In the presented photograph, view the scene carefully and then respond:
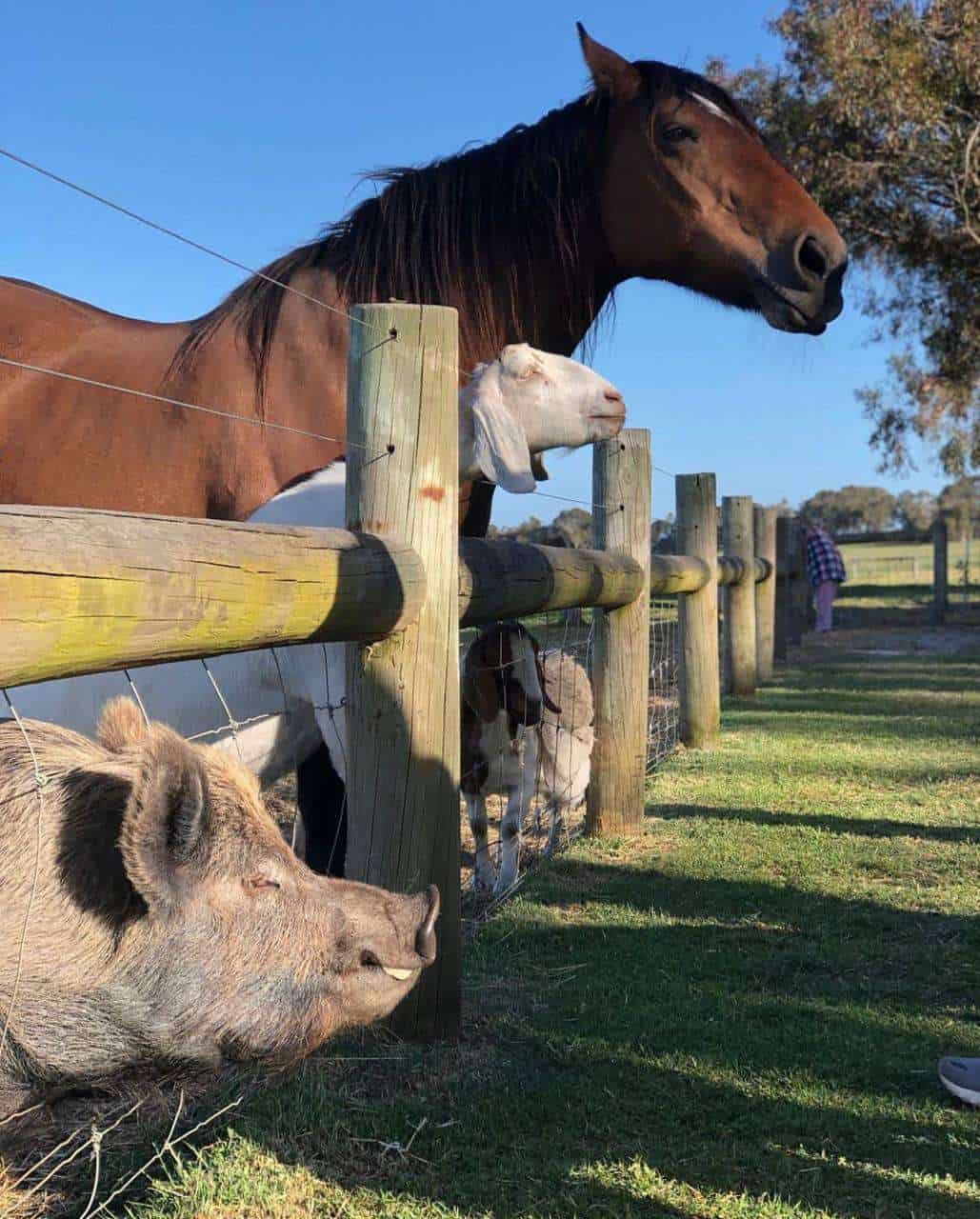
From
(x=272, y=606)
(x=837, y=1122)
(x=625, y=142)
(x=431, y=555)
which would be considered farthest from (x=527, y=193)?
(x=837, y=1122)

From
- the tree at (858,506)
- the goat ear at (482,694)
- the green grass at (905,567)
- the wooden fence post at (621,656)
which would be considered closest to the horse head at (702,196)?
the wooden fence post at (621,656)

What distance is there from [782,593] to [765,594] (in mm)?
2971

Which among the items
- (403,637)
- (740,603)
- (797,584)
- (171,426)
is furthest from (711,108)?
(797,584)

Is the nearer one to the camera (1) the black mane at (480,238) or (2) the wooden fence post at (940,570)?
(1) the black mane at (480,238)

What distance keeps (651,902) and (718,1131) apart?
1.89 metres

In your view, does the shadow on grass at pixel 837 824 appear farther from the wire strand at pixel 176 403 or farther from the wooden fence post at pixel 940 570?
the wooden fence post at pixel 940 570

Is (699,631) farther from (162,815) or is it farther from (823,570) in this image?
(823,570)

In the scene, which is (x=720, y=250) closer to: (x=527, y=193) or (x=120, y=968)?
(x=527, y=193)

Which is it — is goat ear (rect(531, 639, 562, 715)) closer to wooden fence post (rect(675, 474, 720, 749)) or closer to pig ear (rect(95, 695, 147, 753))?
pig ear (rect(95, 695, 147, 753))

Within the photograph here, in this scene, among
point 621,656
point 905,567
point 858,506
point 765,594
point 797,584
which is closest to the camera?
point 621,656

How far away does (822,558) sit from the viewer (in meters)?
18.9

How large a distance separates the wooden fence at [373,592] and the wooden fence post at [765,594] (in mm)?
6940

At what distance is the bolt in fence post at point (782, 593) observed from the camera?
1529 centimetres

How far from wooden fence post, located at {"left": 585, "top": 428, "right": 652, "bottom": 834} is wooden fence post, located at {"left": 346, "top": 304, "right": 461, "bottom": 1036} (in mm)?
2627
